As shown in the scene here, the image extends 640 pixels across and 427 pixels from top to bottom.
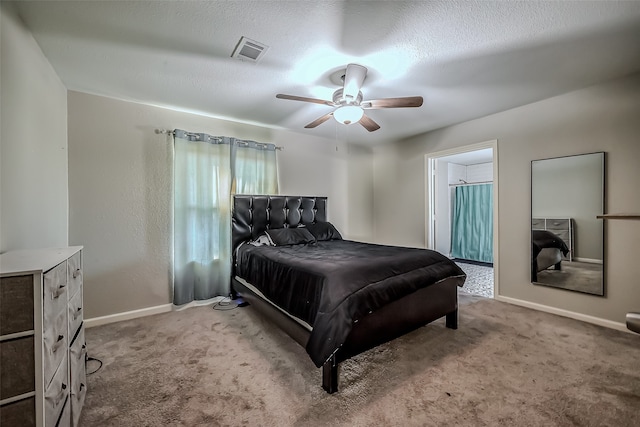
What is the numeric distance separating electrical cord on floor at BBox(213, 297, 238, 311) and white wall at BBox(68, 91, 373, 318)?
56 centimetres

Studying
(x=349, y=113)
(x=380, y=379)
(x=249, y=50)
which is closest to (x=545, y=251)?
(x=380, y=379)

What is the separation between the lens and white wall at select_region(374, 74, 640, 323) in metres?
2.45

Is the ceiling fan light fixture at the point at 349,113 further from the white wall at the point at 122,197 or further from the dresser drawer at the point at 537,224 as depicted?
the dresser drawer at the point at 537,224

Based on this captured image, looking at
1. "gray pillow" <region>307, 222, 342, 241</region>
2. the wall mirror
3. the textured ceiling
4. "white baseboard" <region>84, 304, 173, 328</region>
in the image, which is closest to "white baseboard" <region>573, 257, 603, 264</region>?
the wall mirror

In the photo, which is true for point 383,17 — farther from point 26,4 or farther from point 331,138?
point 331,138

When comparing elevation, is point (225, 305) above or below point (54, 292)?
below

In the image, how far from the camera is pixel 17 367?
93cm

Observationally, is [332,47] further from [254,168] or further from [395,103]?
[254,168]

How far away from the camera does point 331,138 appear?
14.8ft

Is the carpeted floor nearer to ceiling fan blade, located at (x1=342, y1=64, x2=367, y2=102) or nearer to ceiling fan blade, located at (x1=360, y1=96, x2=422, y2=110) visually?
ceiling fan blade, located at (x1=360, y1=96, x2=422, y2=110)

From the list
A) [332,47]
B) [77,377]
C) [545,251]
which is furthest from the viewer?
[545,251]

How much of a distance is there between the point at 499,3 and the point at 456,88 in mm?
1110

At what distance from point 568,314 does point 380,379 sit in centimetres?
Result: 250

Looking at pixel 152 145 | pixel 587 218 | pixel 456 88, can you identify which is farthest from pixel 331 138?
pixel 587 218
